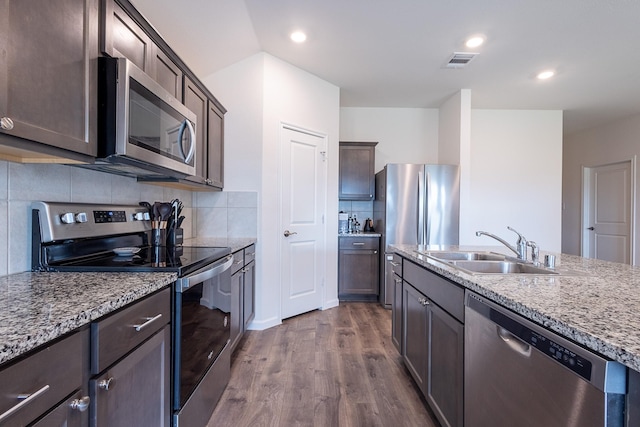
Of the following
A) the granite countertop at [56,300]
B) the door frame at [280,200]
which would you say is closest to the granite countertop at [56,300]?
the granite countertop at [56,300]

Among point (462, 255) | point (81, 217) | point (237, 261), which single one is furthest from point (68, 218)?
point (462, 255)

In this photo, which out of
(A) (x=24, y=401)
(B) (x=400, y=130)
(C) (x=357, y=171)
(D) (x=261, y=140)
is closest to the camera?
(A) (x=24, y=401)

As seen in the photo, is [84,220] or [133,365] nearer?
[133,365]

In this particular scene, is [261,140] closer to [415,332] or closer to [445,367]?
[415,332]

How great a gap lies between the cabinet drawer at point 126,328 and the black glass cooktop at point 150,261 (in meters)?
0.14

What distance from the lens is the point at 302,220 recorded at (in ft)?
10.7

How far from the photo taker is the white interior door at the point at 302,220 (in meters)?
3.11

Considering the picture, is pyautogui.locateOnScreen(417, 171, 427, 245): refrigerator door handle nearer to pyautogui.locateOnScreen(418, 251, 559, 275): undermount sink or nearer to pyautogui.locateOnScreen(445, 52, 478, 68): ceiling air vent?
pyautogui.locateOnScreen(445, 52, 478, 68): ceiling air vent

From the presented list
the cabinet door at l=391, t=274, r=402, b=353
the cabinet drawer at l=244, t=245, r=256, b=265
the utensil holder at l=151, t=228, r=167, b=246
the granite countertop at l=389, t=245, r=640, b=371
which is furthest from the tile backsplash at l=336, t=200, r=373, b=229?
the granite countertop at l=389, t=245, r=640, b=371

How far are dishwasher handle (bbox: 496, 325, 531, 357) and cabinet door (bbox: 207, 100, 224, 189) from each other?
223 cm

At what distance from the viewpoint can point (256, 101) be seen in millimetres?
2934

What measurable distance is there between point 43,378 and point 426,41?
10.6 ft

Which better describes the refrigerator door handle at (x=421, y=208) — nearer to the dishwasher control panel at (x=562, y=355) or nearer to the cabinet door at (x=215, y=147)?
the cabinet door at (x=215, y=147)

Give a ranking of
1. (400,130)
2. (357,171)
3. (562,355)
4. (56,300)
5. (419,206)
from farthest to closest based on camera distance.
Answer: (400,130), (357,171), (419,206), (56,300), (562,355)
